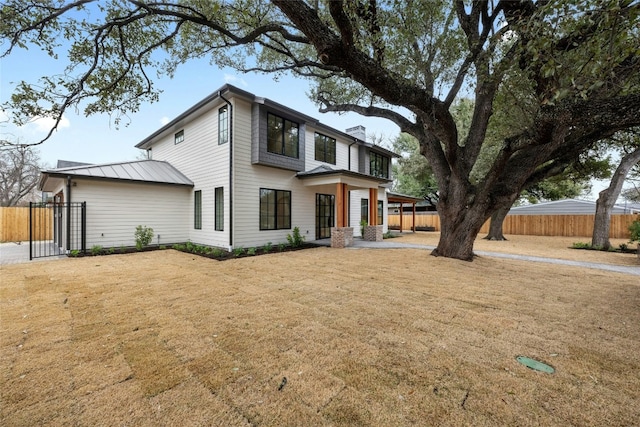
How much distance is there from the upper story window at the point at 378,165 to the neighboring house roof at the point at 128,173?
9.92 m

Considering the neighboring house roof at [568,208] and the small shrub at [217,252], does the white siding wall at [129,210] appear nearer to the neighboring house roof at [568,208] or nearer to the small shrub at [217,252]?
the small shrub at [217,252]

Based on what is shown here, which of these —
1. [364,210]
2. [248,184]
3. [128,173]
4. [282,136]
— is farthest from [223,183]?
[364,210]

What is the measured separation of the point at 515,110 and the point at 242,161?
873 centimetres

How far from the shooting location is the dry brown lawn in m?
1.72

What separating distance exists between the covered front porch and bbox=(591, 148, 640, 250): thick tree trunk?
8863mm

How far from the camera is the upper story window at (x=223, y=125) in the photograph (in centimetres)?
904

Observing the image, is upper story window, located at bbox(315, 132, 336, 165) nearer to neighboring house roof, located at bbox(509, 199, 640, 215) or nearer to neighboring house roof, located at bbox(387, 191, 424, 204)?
neighboring house roof, located at bbox(387, 191, 424, 204)

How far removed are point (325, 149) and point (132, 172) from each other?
8.06m

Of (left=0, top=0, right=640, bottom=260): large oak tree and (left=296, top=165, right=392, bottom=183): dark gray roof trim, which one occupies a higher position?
(left=0, top=0, right=640, bottom=260): large oak tree

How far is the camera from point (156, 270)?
19.7ft

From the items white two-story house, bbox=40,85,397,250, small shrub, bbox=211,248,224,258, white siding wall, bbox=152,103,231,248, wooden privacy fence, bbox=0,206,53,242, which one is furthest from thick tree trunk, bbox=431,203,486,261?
wooden privacy fence, bbox=0,206,53,242

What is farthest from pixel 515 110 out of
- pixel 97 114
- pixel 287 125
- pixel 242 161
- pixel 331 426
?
pixel 97 114

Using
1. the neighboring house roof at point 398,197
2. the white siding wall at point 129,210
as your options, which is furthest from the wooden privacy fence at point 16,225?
the neighboring house roof at point 398,197

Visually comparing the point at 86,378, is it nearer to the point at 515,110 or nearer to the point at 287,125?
the point at 287,125
